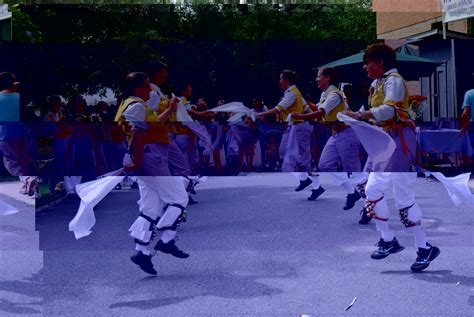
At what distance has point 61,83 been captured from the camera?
2258mm

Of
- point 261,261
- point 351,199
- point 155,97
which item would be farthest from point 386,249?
point 155,97

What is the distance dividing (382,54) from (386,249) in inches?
23.9

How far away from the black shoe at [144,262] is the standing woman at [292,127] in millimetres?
517

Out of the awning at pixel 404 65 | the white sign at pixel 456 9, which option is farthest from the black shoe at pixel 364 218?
the white sign at pixel 456 9

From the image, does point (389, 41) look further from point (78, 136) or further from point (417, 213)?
point (78, 136)

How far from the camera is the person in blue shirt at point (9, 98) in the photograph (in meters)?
2.18

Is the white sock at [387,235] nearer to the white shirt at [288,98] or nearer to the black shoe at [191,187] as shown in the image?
the white shirt at [288,98]

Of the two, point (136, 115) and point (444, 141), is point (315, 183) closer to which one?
point (444, 141)

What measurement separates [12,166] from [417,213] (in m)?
1.25

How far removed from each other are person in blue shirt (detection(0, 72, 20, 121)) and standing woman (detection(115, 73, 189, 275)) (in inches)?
12.0

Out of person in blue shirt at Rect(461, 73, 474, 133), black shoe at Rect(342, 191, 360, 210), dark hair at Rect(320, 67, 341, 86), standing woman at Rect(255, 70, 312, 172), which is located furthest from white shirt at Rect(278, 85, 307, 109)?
person in blue shirt at Rect(461, 73, 474, 133)

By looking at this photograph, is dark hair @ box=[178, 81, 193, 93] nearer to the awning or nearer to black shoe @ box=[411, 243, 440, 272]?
the awning

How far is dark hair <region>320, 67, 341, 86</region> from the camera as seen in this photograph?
220 cm

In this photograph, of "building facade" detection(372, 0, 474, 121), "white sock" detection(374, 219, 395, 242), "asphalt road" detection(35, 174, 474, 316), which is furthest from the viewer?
"white sock" detection(374, 219, 395, 242)
